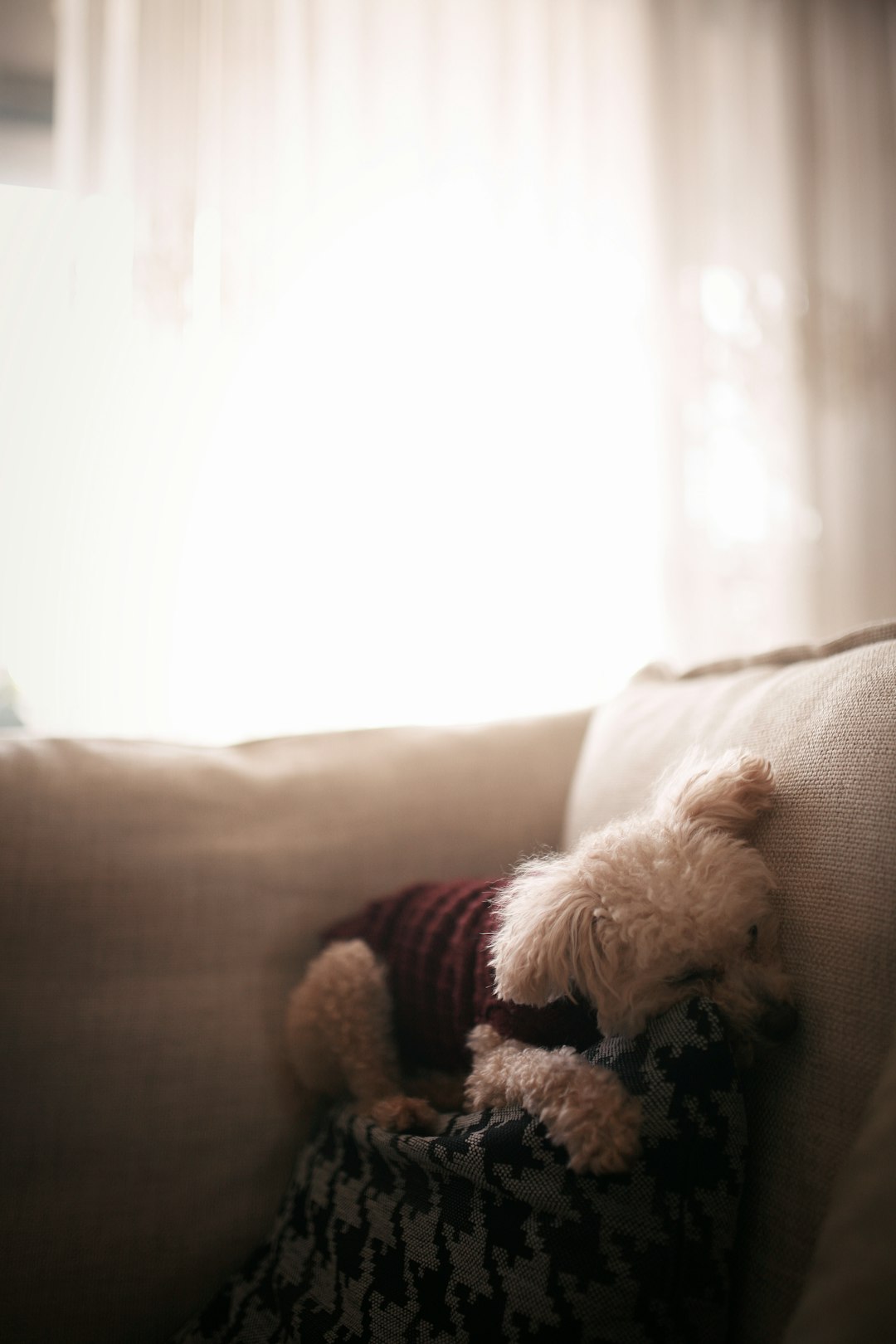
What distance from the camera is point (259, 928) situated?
102 cm

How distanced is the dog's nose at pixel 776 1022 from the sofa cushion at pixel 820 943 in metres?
0.02

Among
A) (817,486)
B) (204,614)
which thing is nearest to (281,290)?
(204,614)

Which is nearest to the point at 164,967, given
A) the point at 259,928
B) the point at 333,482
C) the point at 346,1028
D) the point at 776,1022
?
the point at 259,928

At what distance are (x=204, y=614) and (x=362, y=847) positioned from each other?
715 mm

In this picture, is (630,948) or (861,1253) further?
(630,948)

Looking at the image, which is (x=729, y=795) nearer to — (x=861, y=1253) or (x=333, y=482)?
(x=861, y=1253)

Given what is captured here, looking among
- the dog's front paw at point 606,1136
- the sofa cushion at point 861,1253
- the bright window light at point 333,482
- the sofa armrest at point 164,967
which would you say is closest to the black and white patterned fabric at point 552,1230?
the dog's front paw at point 606,1136

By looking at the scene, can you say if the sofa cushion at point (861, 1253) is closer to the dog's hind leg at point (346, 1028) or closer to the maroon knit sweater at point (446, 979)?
the maroon knit sweater at point (446, 979)

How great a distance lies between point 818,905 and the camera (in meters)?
0.65

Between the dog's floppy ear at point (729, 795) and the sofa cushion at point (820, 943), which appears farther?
the dog's floppy ear at point (729, 795)

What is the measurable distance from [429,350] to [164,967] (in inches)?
53.7

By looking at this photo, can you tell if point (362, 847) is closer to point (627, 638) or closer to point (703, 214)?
point (627, 638)

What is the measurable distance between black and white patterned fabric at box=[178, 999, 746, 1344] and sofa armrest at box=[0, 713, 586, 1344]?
0.23m

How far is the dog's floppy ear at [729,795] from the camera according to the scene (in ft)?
2.31
